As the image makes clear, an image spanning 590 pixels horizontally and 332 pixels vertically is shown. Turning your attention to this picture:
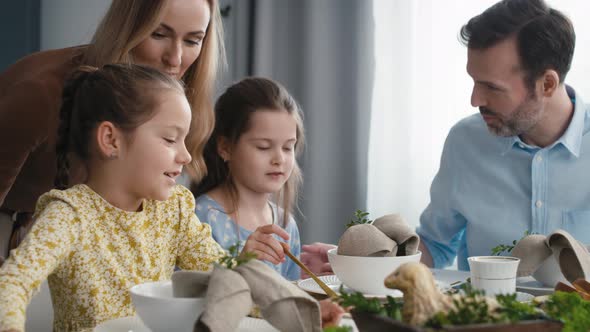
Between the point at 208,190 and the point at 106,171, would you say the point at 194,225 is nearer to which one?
the point at 106,171

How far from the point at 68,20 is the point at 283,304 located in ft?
10.2

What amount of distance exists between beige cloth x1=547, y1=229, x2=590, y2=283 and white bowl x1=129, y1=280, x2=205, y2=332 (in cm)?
70

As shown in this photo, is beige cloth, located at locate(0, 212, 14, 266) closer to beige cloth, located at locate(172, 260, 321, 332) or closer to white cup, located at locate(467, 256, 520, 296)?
beige cloth, located at locate(172, 260, 321, 332)

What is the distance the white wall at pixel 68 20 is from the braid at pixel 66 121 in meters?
2.11

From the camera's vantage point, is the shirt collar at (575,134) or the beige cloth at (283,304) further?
the shirt collar at (575,134)

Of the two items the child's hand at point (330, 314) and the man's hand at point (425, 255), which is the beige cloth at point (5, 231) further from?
the man's hand at point (425, 255)

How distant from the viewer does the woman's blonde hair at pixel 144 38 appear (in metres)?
1.62

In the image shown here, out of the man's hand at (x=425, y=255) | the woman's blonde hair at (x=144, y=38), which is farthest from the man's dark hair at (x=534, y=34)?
the woman's blonde hair at (x=144, y=38)

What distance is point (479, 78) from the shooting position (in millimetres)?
2057

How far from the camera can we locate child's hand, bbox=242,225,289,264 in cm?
128

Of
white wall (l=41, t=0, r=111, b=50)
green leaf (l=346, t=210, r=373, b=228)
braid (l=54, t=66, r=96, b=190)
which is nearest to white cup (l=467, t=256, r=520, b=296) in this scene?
green leaf (l=346, t=210, r=373, b=228)

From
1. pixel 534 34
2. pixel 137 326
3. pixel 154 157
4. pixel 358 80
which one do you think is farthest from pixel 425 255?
pixel 358 80

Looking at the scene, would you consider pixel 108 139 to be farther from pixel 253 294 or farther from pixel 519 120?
pixel 519 120

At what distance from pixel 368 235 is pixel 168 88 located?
1.60 feet
